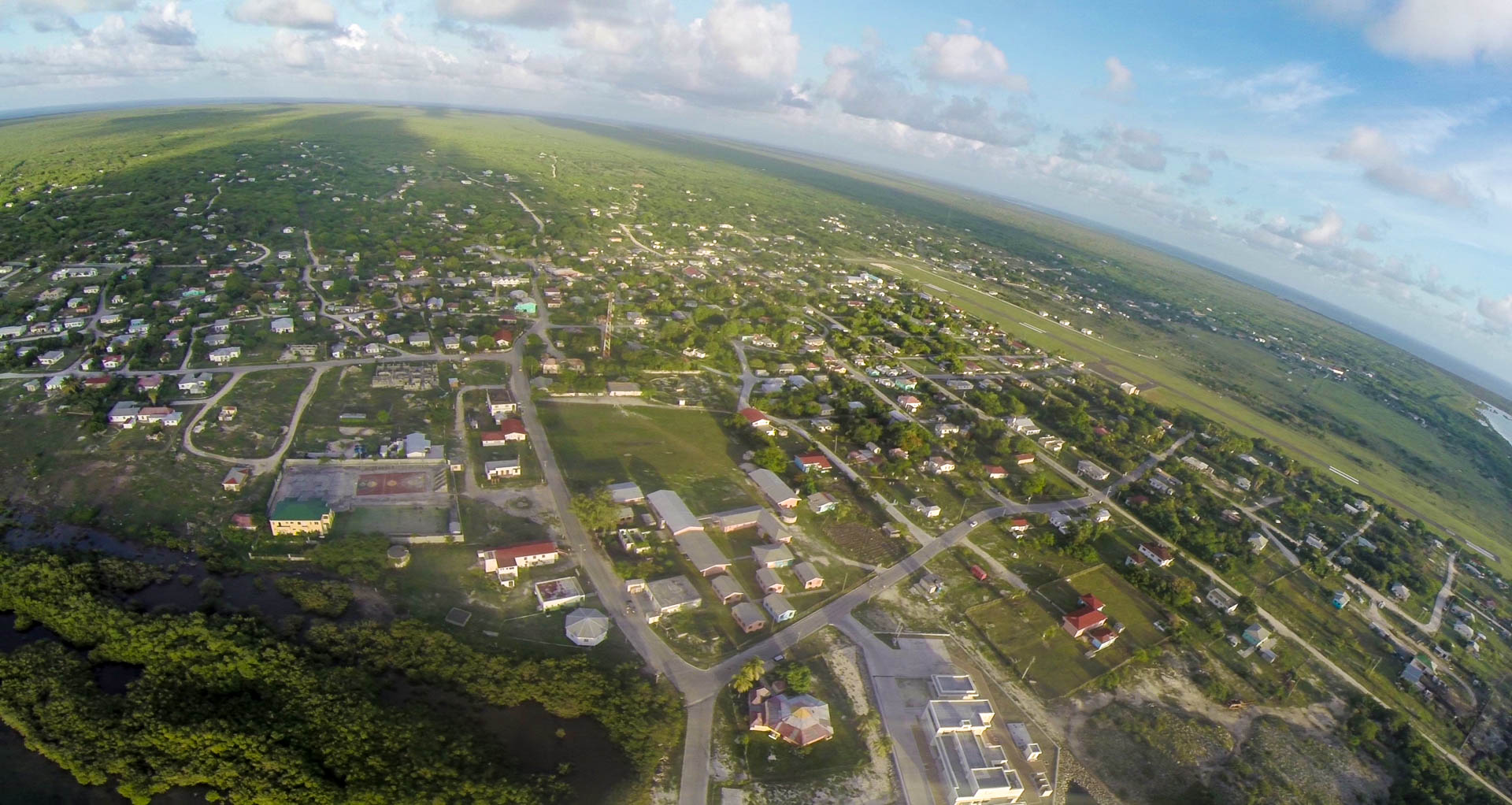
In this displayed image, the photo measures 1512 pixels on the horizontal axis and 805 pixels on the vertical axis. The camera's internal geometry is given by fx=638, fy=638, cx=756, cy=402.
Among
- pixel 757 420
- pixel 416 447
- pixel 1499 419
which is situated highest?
pixel 1499 419

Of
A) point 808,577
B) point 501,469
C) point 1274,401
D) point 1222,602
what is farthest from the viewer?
point 1274,401

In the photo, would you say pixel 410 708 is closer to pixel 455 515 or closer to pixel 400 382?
pixel 455 515

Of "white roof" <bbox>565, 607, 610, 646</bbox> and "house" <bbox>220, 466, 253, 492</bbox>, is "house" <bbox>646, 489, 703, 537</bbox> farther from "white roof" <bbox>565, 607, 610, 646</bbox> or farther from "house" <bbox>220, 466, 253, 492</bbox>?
"house" <bbox>220, 466, 253, 492</bbox>

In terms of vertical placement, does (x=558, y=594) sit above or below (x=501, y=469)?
below

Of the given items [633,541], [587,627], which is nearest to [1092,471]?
[633,541]

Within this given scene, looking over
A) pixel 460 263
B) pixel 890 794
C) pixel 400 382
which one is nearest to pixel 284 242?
pixel 460 263

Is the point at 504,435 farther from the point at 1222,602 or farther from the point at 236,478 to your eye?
the point at 1222,602

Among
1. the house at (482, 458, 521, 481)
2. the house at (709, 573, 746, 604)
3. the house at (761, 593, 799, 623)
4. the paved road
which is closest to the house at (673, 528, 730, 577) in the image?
the house at (709, 573, 746, 604)
